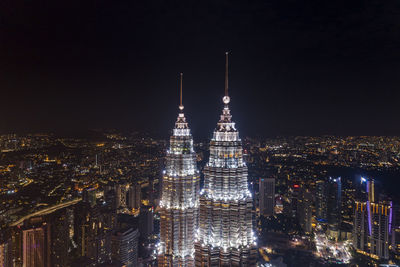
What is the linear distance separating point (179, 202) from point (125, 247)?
124 inches

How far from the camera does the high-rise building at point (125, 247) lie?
8.14m

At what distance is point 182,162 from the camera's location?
21.0 ft

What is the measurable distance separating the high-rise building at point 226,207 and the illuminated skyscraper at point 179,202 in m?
1.31

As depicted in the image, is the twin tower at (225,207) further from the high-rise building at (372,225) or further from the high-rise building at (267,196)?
the high-rise building at (372,225)

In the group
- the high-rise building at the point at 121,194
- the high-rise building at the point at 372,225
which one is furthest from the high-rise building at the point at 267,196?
the high-rise building at the point at 121,194

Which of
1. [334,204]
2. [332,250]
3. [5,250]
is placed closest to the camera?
[5,250]

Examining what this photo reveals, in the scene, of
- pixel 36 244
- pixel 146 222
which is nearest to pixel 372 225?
pixel 146 222

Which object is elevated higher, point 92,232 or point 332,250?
point 92,232

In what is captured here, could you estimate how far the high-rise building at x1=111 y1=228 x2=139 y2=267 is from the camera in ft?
26.7

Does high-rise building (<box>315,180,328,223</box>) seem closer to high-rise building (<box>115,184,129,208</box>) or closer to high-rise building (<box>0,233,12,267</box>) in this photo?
high-rise building (<box>115,184,129,208</box>)

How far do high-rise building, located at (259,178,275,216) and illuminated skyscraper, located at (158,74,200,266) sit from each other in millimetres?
4331

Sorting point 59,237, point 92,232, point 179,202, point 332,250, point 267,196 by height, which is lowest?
point 332,250

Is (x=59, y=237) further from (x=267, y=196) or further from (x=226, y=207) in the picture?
(x=267, y=196)

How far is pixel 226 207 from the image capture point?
15.9 ft
